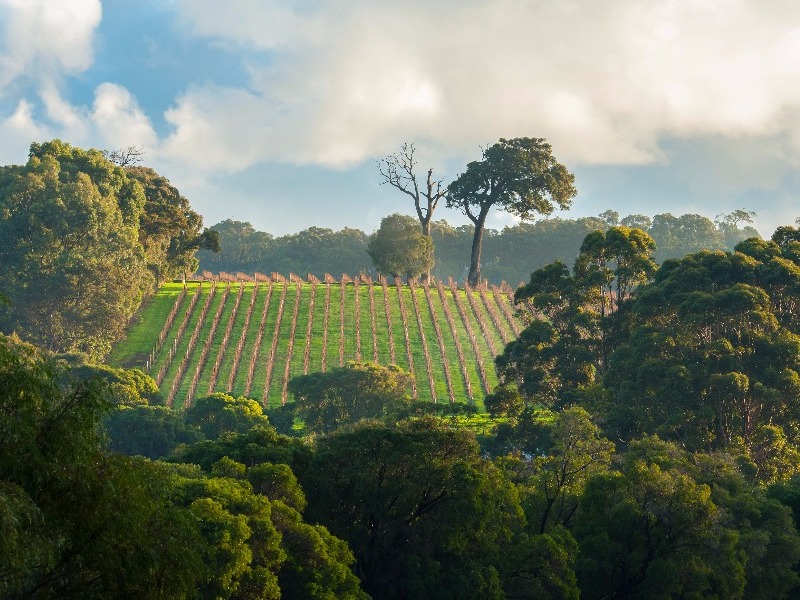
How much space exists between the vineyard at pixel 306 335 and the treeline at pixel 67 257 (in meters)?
3.77

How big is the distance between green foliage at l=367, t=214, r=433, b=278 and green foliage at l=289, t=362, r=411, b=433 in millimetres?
45198

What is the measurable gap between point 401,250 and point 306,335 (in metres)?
25.9

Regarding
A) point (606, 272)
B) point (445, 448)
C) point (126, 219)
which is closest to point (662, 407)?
point (606, 272)

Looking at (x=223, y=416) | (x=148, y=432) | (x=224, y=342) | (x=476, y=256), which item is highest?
(x=476, y=256)

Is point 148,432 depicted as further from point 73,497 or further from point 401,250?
point 401,250

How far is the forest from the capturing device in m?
18.3

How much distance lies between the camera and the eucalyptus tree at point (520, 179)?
108m

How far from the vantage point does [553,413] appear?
202ft

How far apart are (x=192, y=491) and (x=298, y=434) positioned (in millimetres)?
33580

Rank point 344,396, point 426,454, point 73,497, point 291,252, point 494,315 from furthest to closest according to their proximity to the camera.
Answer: point 291,252 < point 494,315 < point 344,396 < point 426,454 < point 73,497

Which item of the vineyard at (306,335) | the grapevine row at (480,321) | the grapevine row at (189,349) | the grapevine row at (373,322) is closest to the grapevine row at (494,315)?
the vineyard at (306,335)

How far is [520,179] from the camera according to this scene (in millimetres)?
108500

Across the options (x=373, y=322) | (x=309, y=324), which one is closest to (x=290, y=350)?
(x=309, y=324)

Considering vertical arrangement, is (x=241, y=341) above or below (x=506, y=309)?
below
